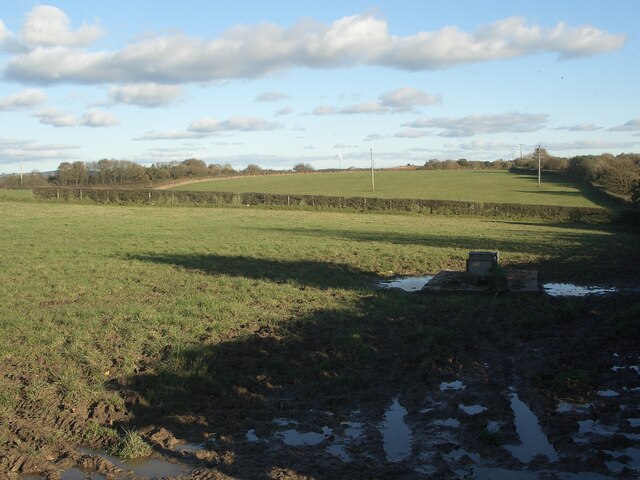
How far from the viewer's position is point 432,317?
428 inches

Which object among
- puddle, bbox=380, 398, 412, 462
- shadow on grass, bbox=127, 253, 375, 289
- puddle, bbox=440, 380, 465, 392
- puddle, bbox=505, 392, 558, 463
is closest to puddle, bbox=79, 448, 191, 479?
puddle, bbox=380, 398, 412, 462

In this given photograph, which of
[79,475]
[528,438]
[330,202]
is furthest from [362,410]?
[330,202]

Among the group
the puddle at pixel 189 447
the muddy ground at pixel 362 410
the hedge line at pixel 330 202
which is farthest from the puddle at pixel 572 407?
the hedge line at pixel 330 202

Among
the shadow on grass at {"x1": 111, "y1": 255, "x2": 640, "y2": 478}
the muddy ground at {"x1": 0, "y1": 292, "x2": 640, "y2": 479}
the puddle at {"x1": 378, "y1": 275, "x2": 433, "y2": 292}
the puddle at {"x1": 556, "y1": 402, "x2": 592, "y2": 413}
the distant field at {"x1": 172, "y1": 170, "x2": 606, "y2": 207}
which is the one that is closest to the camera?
the muddy ground at {"x1": 0, "y1": 292, "x2": 640, "y2": 479}

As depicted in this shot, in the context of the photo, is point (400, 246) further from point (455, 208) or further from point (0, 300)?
point (455, 208)

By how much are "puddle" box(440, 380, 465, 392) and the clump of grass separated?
10.9ft

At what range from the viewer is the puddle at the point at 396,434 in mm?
5484

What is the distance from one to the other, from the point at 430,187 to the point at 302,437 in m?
70.7

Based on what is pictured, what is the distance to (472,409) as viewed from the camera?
6.53 m

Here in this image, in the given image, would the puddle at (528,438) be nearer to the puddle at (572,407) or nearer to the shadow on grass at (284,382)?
the puddle at (572,407)

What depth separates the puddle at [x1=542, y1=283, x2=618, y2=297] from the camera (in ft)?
44.3

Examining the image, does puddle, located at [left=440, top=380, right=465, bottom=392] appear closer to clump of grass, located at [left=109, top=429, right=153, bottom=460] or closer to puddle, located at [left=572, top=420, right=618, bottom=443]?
puddle, located at [left=572, top=420, right=618, bottom=443]

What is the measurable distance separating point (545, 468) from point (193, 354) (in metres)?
4.57

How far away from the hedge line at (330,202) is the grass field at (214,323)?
24.6m
